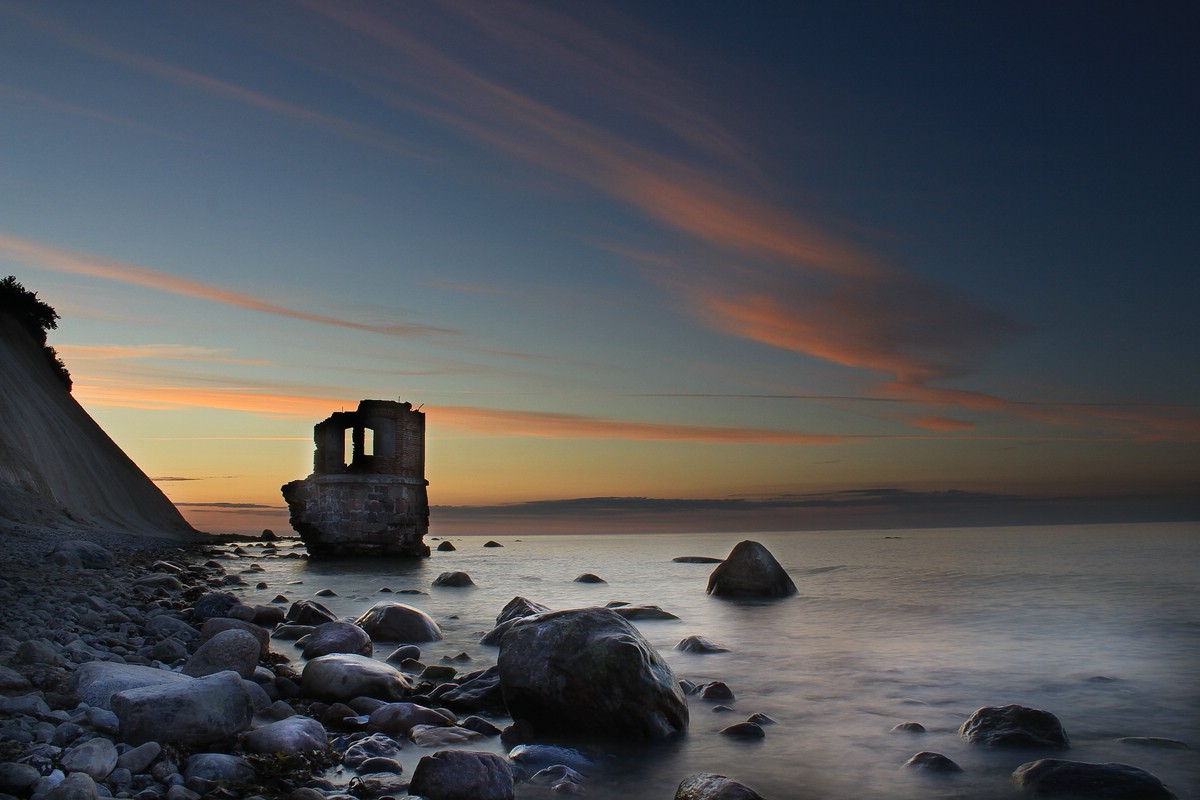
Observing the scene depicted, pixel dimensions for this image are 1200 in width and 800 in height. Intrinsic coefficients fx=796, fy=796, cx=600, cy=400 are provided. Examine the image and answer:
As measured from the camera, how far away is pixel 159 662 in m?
7.36

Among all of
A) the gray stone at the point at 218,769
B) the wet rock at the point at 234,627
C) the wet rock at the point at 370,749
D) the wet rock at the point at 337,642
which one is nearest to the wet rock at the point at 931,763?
the wet rock at the point at 370,749

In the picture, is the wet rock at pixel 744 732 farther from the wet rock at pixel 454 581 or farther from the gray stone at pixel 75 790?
the wet rock at pixel 454 581

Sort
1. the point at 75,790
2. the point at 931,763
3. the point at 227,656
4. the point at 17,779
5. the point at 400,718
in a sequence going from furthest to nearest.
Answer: the point at 227,656, the point at 400,718, the point at 931,763, the point at 17,779, the point at 75,790

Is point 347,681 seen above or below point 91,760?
below

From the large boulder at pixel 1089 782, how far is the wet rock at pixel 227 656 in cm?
613

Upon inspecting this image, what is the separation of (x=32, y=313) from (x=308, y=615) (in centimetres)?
4498

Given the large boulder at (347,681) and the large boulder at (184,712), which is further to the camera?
the large boulder at (347,681)

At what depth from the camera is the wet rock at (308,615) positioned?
11.1m

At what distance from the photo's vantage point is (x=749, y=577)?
17250 millimetres

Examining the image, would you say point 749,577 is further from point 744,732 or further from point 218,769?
point 218,769

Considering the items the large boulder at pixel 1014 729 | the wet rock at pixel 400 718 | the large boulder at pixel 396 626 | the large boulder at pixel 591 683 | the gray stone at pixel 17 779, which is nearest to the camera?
the gray stone at pixel 17 779

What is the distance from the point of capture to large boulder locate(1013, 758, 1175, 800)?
5.13 meters

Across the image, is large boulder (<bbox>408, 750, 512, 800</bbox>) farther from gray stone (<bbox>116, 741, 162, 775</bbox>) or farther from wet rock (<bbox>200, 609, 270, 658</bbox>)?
wet rock (<bbox>200, 609, 270, 658</bbox>)

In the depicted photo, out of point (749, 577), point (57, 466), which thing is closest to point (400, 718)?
point (749, 577)
